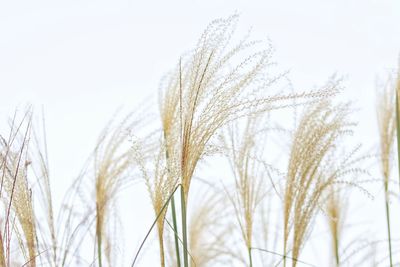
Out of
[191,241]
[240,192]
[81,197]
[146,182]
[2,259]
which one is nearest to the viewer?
[2,259]

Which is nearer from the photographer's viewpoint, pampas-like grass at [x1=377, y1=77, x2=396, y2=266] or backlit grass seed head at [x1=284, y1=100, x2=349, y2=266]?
backlit grass seed head at [x1=284, y1=100, x2=349, y2=266]

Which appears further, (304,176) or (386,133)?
(386,133)

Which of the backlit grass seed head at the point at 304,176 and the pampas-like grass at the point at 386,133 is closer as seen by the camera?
the backlit grass seed head at the point at 304,176

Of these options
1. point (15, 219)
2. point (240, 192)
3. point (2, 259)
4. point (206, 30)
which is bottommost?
point (2, 259)

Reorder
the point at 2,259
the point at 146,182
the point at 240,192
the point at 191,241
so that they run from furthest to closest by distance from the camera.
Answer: the point at 191,241 → the point at 240,192 → the point at 146,182 → the point at 2,259

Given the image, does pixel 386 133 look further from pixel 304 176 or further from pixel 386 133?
pixel 304 176

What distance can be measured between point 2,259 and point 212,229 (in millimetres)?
2464

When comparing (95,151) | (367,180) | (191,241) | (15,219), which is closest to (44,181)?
(15,219)

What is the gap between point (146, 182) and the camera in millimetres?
2611

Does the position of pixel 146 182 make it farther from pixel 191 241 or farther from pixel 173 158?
pixel 191 241

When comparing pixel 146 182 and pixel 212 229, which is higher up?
pixel 212 229

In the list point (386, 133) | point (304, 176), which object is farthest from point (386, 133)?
point (304, 176)

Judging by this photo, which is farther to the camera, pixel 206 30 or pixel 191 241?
pixel 191 241

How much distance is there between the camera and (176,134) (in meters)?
2.76
